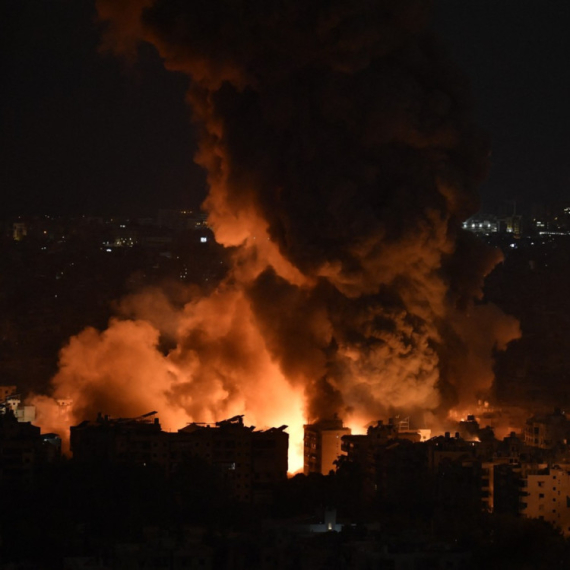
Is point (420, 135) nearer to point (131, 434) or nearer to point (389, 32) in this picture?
point (389, 32)

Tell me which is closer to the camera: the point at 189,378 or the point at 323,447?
Answer: the point at 323,447

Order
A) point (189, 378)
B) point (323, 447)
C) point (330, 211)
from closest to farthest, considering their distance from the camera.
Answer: point (323, 447)
point (330, 211)
point (189, 378)

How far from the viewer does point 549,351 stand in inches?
1950

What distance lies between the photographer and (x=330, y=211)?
34312 millimetres

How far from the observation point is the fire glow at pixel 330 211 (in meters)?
34.2

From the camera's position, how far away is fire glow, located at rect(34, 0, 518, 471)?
34219 millimetres

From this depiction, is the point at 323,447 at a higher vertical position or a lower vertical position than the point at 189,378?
lower

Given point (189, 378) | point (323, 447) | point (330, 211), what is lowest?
point (323, 447)

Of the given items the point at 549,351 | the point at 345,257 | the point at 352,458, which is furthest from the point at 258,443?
the point at 549,351

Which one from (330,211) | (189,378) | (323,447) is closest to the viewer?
(323,447)

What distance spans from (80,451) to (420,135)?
7.52 metres

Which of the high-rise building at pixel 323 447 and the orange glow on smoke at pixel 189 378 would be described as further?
the orange glow on smoke at pixel 189 378

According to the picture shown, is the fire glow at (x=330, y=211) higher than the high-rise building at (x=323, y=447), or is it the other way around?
the fire glow at (x=330, y=211)

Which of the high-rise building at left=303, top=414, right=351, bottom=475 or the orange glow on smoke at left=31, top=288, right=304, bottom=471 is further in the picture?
the orange glow on smoke at left=31, top=288, right=304, bottom=471
